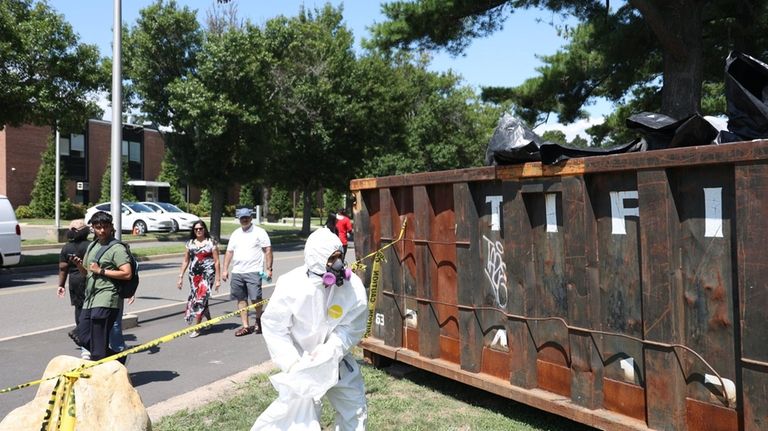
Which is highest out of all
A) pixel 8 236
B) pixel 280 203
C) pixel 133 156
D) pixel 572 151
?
pixel 133 156

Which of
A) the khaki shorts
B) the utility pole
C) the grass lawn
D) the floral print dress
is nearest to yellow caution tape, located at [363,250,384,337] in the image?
the grass lawn

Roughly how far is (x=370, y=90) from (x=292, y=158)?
507 centimetres

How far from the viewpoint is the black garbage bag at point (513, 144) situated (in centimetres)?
463

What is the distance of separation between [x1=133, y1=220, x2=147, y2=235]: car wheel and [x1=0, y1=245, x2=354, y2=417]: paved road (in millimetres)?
16569

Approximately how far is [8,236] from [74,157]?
115 feet

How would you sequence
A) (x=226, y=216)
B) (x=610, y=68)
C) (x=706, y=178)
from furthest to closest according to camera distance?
(x=226, y=216), (x=610, y=68), (x=706, y=178)

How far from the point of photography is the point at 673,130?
411 cm

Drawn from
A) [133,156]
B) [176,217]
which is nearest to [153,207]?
[176,217]

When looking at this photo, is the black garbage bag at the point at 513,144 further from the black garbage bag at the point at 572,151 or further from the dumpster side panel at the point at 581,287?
the dumpster side panel at the point at 581,287

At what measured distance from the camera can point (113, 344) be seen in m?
6.98

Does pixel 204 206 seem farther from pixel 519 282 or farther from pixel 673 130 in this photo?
pixel 673 130

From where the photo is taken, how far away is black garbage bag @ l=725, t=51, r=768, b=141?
140 inches

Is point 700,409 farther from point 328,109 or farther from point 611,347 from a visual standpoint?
point 328,109

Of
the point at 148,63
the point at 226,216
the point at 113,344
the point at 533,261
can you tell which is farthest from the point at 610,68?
the point at 226,216
